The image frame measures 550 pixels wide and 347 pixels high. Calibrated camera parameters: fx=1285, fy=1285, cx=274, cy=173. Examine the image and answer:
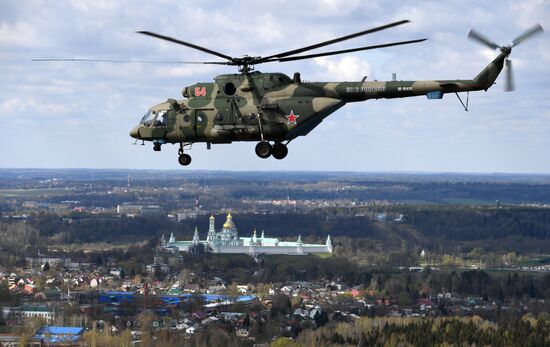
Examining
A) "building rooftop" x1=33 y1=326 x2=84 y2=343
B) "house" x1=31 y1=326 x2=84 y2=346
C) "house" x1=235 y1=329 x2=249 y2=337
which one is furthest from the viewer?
"house" x1=235 y1=329 x2=249 y2=337

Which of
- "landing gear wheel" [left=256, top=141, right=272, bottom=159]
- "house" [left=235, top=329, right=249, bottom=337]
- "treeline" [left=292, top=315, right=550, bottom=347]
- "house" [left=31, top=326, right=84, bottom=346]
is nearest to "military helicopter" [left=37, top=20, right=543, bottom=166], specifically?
"landing gear wheel" [left=256, top=141, right=272, bottom=159]

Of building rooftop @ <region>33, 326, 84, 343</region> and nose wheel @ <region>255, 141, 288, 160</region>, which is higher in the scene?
nose wheel @ <region>255, 141, 288, 160</region>

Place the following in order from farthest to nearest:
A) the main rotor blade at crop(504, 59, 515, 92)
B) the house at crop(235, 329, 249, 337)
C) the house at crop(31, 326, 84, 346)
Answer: the house at crop(235, 329, 249, 337) < the house at crop(31, 326, 84, 346) < the main rotor blade at crop(504, 59, 515, 92)

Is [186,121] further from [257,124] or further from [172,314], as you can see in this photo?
[172,314]

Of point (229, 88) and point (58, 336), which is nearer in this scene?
point (229, 88)

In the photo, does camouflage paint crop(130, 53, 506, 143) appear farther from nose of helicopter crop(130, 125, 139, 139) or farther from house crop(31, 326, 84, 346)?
house crop(31, 326, 84, 346)

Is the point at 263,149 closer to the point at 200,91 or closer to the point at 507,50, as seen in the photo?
the point at 200,91

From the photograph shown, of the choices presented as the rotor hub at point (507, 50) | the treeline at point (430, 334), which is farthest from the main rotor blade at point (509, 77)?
the treeline at point (430, 334)

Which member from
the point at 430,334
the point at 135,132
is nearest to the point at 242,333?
the point at 430,334
